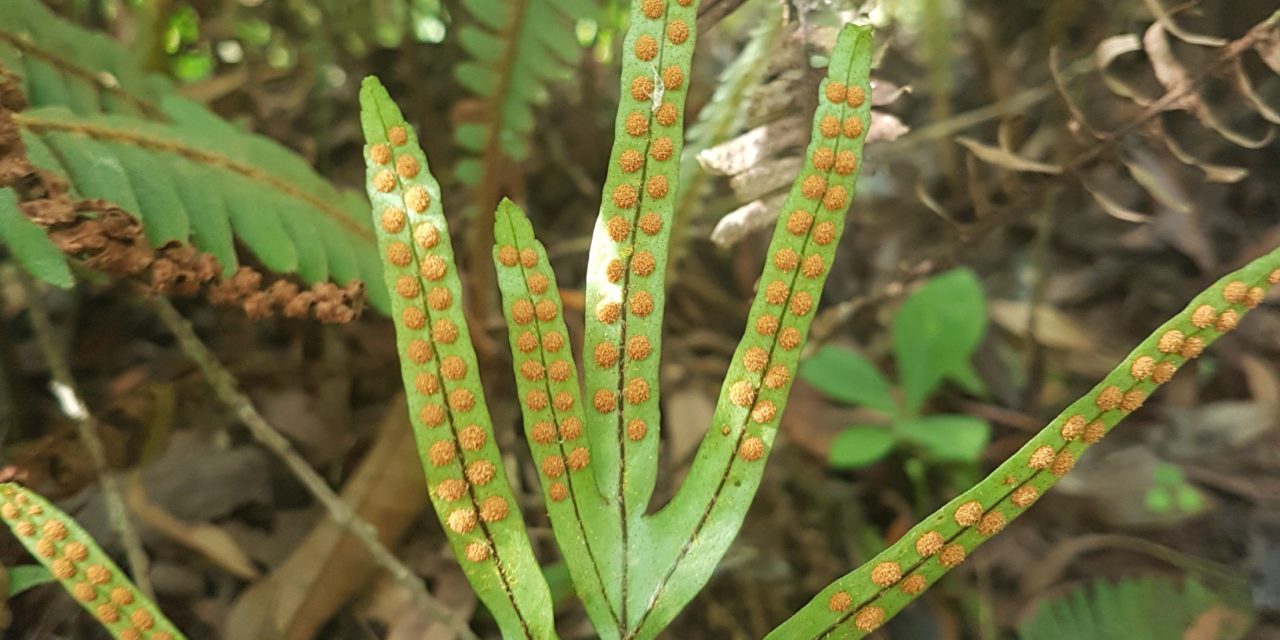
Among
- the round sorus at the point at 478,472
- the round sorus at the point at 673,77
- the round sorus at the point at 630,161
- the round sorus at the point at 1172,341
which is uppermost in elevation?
the round sorus at the point at 673,77

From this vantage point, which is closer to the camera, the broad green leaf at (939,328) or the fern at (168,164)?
the fern at (168,164)

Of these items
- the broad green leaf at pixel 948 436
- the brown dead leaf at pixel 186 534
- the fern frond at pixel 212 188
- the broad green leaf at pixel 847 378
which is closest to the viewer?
the fern frond at pixel 212 188

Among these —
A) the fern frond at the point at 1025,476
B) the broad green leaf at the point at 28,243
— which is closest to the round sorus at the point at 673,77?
the fern frond at the point at 1025,476

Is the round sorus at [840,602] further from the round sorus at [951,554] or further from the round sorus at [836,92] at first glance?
the round sorus at [836,92]

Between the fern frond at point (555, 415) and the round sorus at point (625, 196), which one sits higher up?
the round sorus at point (625, 196)

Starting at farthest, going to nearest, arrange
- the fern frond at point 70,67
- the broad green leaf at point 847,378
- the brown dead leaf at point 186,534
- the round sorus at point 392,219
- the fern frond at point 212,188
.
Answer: the broad green leaf at point 847,378, the brown dead leaf at point 186,534, the fern frond at point 70,67, the fern frond at point 212,188, the round sorus at point 392,219

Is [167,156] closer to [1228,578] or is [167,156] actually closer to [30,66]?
[30,66]

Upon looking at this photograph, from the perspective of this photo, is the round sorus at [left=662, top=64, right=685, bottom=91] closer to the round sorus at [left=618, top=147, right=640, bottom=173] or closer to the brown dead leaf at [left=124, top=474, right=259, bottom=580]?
the round sorus at [left=618, top=147, right=640, bottom=173]
